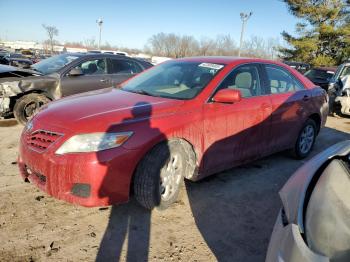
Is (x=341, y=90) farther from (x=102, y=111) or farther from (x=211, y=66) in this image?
(x=102, y=111)

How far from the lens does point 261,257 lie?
2.87m

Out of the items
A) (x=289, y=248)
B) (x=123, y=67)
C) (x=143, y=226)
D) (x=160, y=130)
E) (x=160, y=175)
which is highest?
(x=123, y=67)

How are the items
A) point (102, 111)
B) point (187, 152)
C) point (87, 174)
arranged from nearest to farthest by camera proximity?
1. point (87, 174)
2. point (102, 111)
3. point (187, 152)

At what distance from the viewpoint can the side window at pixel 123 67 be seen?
25.0ft

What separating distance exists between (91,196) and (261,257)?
5.13ft

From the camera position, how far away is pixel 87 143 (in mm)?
2910

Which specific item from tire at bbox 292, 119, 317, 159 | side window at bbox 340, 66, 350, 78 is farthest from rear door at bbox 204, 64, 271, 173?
side window at bbox 340, 66, 350, 78

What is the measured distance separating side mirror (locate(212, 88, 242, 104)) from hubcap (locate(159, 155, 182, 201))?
80 cm

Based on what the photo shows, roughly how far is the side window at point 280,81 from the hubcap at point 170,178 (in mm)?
1920

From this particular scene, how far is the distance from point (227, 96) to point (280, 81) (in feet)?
5.08

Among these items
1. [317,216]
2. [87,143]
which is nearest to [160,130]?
[87,143]

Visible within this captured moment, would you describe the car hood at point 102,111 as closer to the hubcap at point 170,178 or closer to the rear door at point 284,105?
the hubcap at point 170,178

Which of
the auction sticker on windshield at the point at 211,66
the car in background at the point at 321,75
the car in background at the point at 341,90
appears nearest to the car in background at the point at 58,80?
the auction sticker on windshield at the point at 211,66

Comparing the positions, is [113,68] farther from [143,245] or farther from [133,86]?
[143,245]
